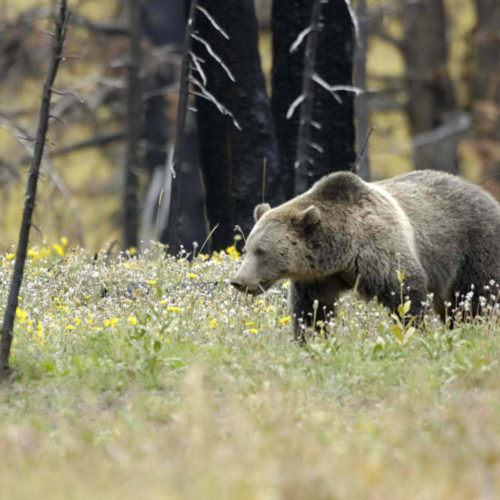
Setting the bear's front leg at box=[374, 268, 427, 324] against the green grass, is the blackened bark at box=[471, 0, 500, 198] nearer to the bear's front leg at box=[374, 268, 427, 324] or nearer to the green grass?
the bear's front leg at box=[374, 268, 427, 324]

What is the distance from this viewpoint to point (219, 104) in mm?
11367

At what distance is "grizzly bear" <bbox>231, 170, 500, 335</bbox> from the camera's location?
786cm

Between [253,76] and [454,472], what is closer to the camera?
[454,472]

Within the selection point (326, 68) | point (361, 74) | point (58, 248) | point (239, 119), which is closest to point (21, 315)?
point (58, 248)

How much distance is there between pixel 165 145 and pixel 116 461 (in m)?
17.7

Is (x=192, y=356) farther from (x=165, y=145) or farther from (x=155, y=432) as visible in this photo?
(x=165, y=145)

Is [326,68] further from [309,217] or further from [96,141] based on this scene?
[96,141]

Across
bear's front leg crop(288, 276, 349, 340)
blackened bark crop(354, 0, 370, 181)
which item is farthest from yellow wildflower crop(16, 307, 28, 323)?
blackened bark crop(354, 0, 370, 181)

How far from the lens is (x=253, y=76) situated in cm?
1180

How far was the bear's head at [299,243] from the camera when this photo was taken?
788cm

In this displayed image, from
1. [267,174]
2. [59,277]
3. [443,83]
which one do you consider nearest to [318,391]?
[59,277]

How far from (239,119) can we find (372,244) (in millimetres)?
4221

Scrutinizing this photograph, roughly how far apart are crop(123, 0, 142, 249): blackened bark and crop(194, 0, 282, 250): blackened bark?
6.48m

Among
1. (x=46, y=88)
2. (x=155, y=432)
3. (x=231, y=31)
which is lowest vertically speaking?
(x=155, y=432)
